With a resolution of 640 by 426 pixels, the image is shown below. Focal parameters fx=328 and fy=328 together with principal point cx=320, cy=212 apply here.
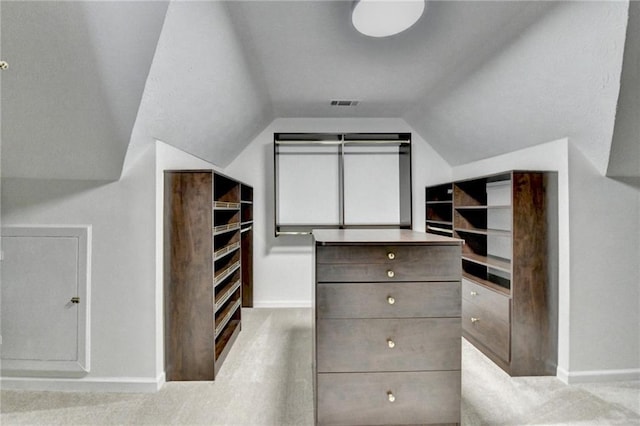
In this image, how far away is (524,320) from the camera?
246cm

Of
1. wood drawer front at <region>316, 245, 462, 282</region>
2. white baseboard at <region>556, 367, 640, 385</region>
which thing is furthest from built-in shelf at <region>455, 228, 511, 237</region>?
wood drawer front at <region>316, 245, 462, 282</region>

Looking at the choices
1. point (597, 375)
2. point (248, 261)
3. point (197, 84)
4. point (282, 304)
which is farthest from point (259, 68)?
point (597, 375)

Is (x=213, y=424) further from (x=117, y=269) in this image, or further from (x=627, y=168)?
(x=627, y=168)

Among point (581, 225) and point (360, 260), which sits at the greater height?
point (581, 225)

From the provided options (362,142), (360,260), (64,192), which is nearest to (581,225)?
(360,260)

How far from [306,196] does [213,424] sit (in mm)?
2727

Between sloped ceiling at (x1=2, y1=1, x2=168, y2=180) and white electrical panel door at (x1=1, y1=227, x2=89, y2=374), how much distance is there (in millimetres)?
484

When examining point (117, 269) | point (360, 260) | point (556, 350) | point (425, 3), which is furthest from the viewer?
point (556, 350)

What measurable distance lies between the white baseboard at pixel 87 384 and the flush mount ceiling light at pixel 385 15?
2.69 metres

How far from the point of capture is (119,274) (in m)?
2.29

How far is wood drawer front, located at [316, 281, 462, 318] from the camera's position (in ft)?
5.36

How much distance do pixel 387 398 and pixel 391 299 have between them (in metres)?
0.49

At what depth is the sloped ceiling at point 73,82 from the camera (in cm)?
138

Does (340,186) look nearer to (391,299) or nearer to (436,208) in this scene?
(436,208)
